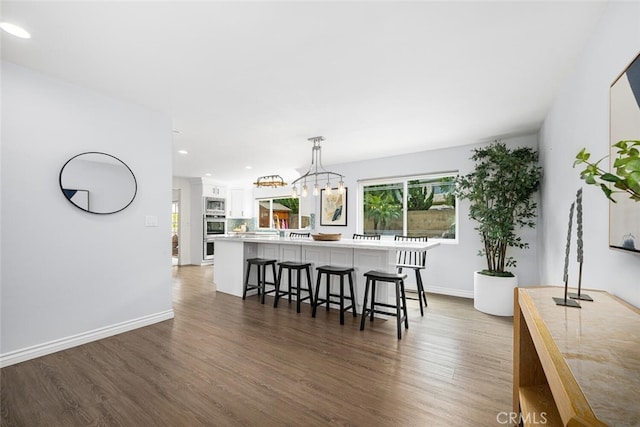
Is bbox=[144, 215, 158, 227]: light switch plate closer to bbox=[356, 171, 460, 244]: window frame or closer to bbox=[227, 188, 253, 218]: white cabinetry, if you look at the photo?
bbox=[356, 171, 460, 244]: window frame

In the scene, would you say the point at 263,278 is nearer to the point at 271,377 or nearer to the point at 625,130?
the point at 271,377

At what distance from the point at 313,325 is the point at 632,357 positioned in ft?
9.12

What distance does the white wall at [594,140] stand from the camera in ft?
4.76

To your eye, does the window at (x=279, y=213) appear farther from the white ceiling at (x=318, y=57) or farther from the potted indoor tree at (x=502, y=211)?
the potted indoor tree at (x=502, y=211)

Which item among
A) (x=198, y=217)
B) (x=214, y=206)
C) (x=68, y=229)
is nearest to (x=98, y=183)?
(x=68, y=229)

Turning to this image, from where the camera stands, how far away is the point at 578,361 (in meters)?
0.83

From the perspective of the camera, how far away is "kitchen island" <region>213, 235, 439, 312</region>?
141 inches

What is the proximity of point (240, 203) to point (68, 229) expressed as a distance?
20.9 feet

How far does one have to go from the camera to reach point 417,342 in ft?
9.37

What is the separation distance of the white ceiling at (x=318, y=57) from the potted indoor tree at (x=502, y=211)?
1.57ft

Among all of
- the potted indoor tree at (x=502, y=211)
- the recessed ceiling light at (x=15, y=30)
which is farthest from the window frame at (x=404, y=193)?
the recessed ceiling light at (x=15, y=30)

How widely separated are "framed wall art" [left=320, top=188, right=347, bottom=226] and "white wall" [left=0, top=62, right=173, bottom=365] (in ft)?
11.4

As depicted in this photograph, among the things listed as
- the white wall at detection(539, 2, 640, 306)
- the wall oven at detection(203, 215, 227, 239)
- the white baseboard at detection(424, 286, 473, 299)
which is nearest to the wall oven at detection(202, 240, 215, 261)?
the wall oven at detection(203, 215, 227, 239)

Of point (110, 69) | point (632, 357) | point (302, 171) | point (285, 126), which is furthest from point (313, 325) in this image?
point (302, 171)
